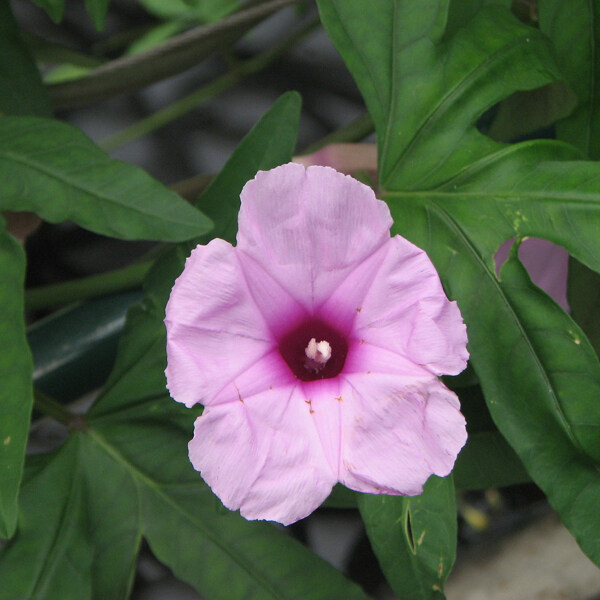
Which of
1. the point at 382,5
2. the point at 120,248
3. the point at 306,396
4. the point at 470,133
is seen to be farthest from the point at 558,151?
the point at 120,248

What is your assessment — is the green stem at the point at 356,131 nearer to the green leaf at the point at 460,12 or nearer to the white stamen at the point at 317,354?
the green leaf at the point at 460,12

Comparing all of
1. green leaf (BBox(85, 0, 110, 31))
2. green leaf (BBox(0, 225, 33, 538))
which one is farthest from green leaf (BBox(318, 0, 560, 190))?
green leaf (BBox(0, 225, 33, 538))

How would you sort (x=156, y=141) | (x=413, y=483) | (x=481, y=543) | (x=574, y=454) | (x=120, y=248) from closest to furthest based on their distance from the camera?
(x=413, y=483) < (x=574, y=454) < (x=481, y=543) < (x=120, y=248) < (x=156, y=141)

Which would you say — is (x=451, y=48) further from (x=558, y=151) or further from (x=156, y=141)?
(x=156, y=141)

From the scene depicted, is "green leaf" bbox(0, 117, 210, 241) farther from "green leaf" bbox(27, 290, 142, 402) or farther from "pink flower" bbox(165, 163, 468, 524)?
"green leaf" bbox(27, 290, 142, 402)

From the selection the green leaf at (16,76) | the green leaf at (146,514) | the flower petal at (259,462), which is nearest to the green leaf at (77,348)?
the green leaf at (146,514)

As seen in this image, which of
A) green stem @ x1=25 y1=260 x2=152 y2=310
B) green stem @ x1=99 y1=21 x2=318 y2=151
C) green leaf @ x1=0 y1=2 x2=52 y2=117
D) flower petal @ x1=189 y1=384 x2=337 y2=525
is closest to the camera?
flower petal @ x1=189 y1=384 x2=337 y2=525

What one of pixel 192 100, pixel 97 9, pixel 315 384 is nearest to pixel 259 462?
pixel 315 384
